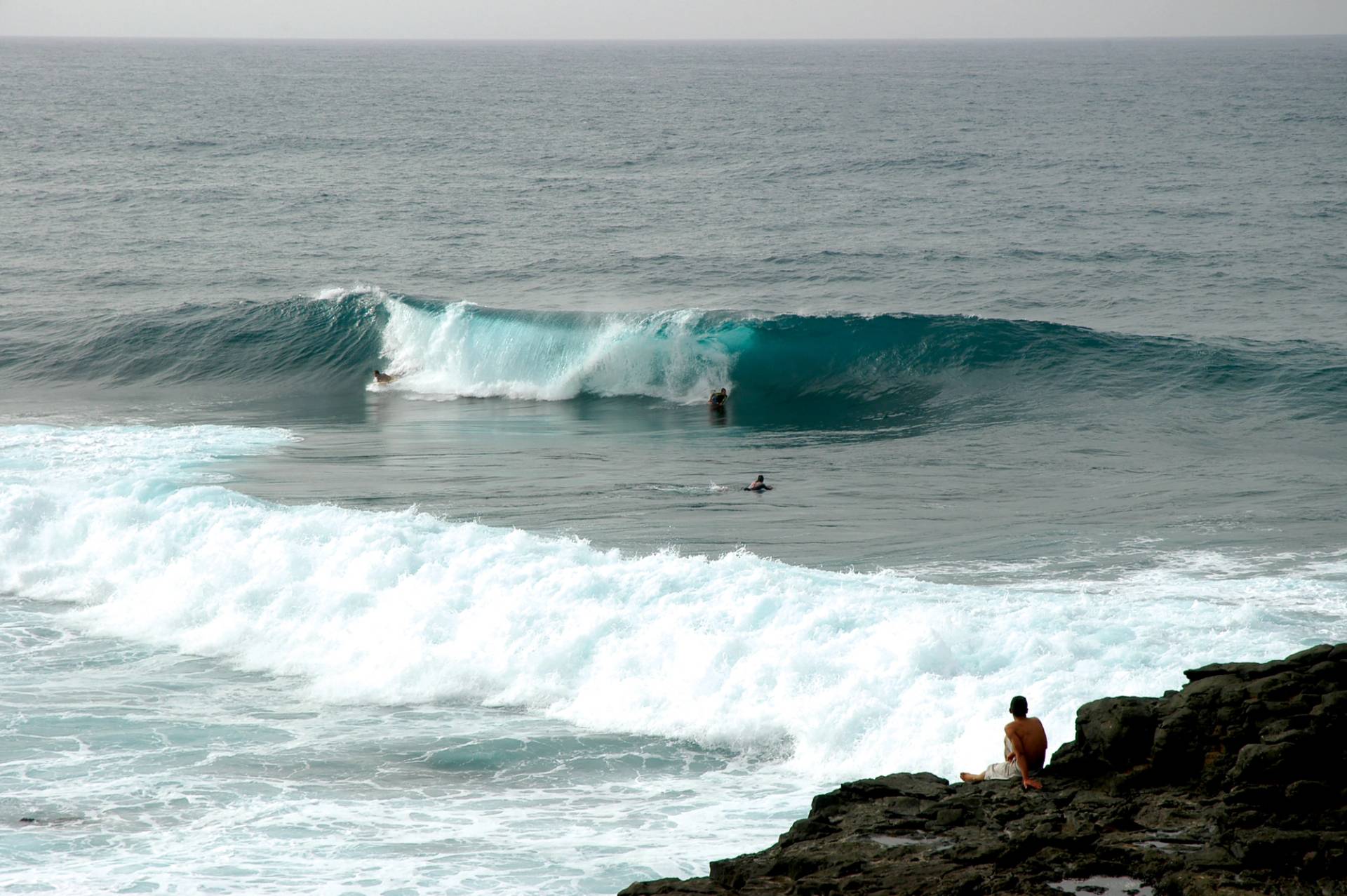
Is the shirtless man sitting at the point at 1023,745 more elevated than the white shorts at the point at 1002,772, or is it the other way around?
the shirtless man sitting at the point at 1023,745

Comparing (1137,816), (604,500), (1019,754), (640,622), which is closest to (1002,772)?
(1019,754)

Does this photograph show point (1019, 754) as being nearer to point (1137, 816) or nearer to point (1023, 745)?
point (1023, 745)

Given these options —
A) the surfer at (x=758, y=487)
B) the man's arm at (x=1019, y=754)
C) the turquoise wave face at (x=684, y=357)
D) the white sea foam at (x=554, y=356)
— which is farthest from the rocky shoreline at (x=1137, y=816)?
the white sea foam at (x=554, y=356)

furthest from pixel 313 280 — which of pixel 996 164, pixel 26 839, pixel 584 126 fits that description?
pixel 584 126

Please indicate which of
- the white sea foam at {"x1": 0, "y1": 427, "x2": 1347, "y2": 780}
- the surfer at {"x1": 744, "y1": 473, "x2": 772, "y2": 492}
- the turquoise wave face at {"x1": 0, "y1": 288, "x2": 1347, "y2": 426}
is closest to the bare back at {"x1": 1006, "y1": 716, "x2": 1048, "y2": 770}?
the white sea foam at {"x1": 0, "y1": 427, "x2": 1347, "y2": 780}

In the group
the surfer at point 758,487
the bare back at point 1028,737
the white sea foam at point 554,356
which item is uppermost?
the white sea foam at point 554,356

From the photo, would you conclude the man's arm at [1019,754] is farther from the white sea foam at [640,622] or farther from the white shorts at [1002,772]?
the white sea foam at [640,622]

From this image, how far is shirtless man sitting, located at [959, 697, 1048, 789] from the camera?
28.5ft

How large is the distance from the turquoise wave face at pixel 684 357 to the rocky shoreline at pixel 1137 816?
1729 cm

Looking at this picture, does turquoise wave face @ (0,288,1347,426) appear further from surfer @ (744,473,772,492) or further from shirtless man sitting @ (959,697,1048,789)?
shirtless man sitting @ (959,697,1048,789)

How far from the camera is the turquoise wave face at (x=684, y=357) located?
2642 centimetres

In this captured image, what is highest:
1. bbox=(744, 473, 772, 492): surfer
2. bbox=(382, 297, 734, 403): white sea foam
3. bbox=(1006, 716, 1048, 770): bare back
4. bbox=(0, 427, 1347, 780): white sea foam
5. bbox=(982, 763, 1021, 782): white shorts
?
bbox=(382, 297, 734, 403): white sea foam

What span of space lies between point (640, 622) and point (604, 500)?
17.7 feet

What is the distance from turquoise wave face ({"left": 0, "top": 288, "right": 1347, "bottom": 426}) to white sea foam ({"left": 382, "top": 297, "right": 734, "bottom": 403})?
4 centimetres
